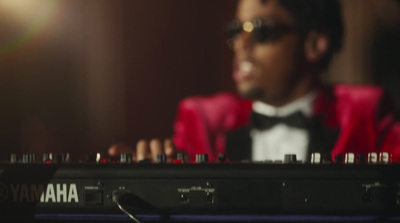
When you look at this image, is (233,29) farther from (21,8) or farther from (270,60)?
(21,8)

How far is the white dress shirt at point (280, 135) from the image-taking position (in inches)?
41.4

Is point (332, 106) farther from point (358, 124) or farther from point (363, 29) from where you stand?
Answer: point (363, 29)

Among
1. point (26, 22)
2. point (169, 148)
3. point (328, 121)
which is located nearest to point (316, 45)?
point (328, 121)

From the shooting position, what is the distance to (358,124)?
105 cm

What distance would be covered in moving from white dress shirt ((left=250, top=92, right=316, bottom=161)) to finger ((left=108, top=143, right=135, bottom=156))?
0.27 m

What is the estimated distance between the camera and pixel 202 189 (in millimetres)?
711

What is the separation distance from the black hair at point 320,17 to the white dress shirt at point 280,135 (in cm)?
11

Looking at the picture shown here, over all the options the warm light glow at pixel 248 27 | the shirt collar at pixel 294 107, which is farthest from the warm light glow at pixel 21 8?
the shirt collar at pixel 294 107

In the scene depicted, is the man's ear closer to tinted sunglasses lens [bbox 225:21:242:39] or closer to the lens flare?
tinted sunglasses lens [bbox 225:21:242:39]

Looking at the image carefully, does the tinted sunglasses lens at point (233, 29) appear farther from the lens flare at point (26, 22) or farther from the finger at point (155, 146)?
the lens flare at point (26, 22)

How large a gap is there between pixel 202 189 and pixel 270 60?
430 millimetres

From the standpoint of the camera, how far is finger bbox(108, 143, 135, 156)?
1062mm

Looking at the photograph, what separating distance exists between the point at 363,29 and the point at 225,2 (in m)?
0.30

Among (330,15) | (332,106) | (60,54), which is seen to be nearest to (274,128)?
(332,106)
